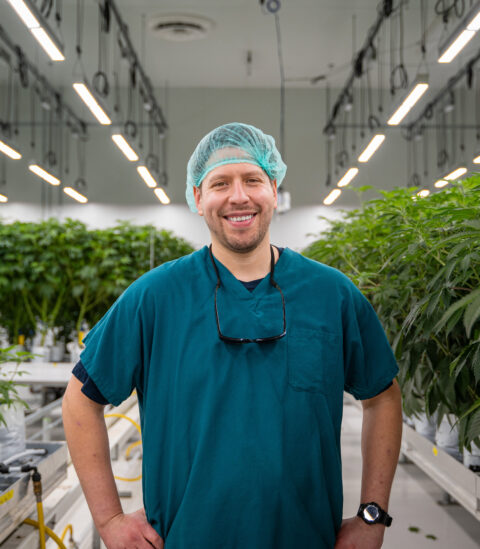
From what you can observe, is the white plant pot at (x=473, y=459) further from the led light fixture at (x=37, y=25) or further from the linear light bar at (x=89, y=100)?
the linear light bar at (x=89, y=100)

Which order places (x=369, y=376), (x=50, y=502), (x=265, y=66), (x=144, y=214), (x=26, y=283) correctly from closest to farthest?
(x=369, y=376)
(x=50, y=502)
(x=26, y=283)
(x=265, y=66)
(x=144, y=214)

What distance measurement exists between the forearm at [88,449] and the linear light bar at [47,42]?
252cm

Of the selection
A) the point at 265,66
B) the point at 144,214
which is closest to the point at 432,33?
the point at 265,66

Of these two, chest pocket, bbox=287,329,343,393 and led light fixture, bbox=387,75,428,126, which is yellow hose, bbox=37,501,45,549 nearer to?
chest pocket, bbox=287,329,343,393

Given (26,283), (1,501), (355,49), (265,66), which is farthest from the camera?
(265,66)

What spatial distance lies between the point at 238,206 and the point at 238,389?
39cm

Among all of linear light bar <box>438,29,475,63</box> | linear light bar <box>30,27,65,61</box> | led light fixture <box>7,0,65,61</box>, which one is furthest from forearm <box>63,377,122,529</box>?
linear light bar <box>438,29,475,63</box>

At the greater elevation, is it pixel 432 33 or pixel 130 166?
pixel 432 33

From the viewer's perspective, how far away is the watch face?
112 centimetres

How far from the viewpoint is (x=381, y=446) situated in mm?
1171

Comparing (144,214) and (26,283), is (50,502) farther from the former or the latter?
(144,214)

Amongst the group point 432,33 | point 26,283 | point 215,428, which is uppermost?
point 432,33

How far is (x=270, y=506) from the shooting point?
102cm

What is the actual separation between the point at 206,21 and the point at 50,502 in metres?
6.71
